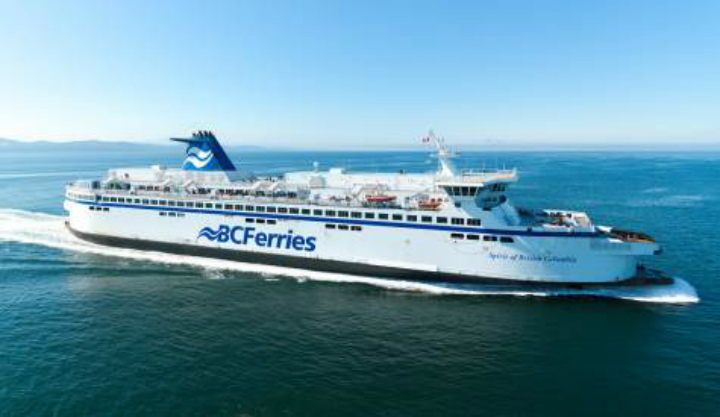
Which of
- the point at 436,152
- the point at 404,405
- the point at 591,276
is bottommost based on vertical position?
the point at 404,405

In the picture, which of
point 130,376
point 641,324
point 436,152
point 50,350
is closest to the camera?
point 130,376

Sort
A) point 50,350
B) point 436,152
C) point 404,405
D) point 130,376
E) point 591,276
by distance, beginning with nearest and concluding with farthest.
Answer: point 404,405 < point 130,376 < point 50,350 < point 591,276 < point 436,152

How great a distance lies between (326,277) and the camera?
2967 cm

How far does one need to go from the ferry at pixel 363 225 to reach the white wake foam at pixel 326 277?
557mm

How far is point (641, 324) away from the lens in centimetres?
2242

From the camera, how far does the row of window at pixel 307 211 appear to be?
27250 millimetres

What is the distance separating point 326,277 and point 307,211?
5.08 meters

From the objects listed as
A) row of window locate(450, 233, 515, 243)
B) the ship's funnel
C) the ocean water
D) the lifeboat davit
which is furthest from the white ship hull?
the ship's funnel

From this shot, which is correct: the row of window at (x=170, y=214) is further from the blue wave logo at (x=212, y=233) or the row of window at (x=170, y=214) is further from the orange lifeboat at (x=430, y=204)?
the orange lifeboat at (x=430, y=204)

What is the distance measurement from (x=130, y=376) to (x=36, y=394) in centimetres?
330

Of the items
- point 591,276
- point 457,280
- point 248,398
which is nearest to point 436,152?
point 457,280

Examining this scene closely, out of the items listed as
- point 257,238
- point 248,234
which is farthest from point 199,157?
point 257,238

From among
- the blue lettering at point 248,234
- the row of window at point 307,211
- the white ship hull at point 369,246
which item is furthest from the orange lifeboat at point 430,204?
the blue lettering at point 248,234

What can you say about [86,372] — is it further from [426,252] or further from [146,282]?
[426,252]
